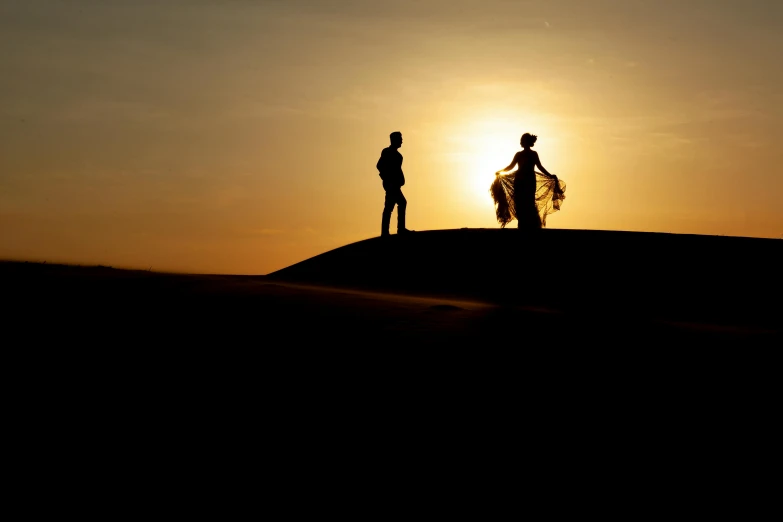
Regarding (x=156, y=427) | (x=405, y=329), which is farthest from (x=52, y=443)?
(x=405, y=329)

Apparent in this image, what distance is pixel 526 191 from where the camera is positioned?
1584 cm

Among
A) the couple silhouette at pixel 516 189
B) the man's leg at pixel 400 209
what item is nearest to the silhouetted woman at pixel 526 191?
the couple silhouette at pixel 516 189

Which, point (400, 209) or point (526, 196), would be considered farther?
point (400, 209)

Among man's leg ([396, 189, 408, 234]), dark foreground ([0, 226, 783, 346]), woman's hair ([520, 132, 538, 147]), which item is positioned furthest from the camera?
man's leg ([396, 189, 408, 234])

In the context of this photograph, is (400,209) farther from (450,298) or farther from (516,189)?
(450,298)

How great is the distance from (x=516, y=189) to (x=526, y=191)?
0.61 ft

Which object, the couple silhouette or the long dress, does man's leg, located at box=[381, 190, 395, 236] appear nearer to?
the couple silhouette

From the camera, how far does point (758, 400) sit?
6.77 meters

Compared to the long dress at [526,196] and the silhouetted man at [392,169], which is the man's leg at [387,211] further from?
the long dress at [526,196]

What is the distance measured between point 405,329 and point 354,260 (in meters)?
8.67

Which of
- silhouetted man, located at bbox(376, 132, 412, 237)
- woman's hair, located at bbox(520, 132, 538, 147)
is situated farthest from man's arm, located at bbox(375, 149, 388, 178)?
woman's hair, located at bbox(520, 132, 538, 147)

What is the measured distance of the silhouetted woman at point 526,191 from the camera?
1556 centimetres

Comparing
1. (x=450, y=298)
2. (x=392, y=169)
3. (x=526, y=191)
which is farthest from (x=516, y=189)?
(x=450, y=298)

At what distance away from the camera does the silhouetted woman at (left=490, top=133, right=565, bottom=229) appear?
613 inches
